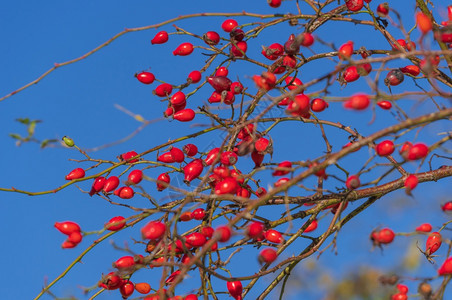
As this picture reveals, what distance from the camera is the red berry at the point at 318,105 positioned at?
1.96 m

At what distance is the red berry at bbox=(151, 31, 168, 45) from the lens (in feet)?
8.11

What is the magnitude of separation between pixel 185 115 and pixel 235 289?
2.34ft

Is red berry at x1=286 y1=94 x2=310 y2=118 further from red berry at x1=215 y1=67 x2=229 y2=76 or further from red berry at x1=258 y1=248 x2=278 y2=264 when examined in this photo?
red berry at x1=215 y1=67 x2=229 y2=76

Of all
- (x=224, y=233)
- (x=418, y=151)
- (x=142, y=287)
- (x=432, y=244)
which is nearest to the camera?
(x=224, y=233)

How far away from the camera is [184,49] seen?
2449mm

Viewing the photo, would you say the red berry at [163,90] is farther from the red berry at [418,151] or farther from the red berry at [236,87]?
the red berry at [418,151]

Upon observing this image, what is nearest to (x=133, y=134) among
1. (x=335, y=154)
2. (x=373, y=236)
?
(x=335, y=154)

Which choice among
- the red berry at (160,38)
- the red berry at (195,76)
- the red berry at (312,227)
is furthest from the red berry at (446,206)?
the red berry at (160,38)

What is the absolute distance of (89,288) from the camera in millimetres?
1840

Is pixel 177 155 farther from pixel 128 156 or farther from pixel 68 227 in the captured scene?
pixel 68 227

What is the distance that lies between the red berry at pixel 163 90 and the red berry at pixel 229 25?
1.14ft

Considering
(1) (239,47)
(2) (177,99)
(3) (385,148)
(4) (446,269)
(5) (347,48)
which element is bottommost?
(4) (446,269)

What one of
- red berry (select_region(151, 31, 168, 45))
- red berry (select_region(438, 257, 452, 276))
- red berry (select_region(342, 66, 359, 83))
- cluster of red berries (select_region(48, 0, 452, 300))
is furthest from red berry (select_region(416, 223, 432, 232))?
red berry (select_region(151, 31, 168, 45))

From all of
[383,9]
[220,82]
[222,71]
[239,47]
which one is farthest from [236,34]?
[383,9]
